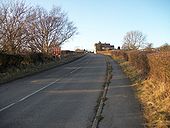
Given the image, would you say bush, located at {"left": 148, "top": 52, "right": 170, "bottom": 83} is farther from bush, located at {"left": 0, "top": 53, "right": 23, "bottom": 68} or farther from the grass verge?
bush, located at {"left": 0, "top": 53, "right": 23, "bottom": 68}

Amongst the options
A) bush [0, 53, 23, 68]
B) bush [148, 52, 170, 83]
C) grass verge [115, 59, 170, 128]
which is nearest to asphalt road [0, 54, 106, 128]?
grass verge [115, 59, 170, 128]

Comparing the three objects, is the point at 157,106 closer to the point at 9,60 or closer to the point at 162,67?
the point at 162,67

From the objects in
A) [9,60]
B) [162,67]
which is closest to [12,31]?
[9,60]

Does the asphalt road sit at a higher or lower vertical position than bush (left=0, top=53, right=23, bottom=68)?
lower

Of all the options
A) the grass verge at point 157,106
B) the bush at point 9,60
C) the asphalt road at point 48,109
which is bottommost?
the asphalt road at point 48,109

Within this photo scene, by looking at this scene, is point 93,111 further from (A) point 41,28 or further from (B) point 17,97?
(A) point 41,28

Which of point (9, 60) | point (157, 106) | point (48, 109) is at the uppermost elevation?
point (9, 60)

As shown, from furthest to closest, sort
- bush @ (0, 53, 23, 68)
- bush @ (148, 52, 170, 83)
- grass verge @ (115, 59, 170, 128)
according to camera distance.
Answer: bush @ (0, 53, 23, 68) → bush @ (148, 52, 170, 83) → grass verge @ (115, 59, 170, 128)

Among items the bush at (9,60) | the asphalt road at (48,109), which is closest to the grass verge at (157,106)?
the asphalt road at (48,109)

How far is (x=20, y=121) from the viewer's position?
1030 cm

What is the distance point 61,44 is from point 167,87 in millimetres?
45507

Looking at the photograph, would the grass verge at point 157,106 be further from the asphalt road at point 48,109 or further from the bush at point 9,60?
the bush at point 9,60

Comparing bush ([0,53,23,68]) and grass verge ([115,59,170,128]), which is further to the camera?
bush ([0,53,23,68])

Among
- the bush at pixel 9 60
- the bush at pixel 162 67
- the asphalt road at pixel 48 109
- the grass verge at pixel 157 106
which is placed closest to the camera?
the grass verge at pixel 157 106
